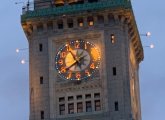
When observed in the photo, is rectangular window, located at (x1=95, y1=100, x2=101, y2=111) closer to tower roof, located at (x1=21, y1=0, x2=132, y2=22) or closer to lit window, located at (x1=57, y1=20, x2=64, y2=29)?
lit window, located at (x1=57, y1=20, x2=64, y2=29)

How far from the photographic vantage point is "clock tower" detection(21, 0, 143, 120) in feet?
339

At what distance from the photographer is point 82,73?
105 metres

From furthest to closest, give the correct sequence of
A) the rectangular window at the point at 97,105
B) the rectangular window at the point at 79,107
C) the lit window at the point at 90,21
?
the lit window at the point at 90,21, the rectangular window at the point at 79,107, the rectangular window at the point at 97,105

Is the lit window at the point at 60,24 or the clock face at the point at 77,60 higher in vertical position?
the lit window at the point at 60,24

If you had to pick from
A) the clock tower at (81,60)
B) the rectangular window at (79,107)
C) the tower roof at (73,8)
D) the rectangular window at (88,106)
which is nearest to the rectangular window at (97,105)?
the clock tower at (81,60)

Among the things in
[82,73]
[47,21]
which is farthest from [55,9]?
[82,73]

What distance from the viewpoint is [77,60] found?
105625mm

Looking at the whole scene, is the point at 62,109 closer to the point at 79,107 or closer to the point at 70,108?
the point at 70,108

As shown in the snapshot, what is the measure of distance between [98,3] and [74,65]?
808cm

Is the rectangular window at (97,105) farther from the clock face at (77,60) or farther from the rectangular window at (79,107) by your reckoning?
the clock face at (77,60)

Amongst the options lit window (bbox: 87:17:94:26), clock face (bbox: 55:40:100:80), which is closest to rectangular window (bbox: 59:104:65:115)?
clock face (bbox: 55:40:100:80)

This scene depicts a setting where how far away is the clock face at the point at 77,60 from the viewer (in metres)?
105

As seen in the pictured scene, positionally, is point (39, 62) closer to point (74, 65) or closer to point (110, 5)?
point (74, 65)

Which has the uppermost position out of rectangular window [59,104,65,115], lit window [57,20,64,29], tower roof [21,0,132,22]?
tower roof [21,0,132,22]
